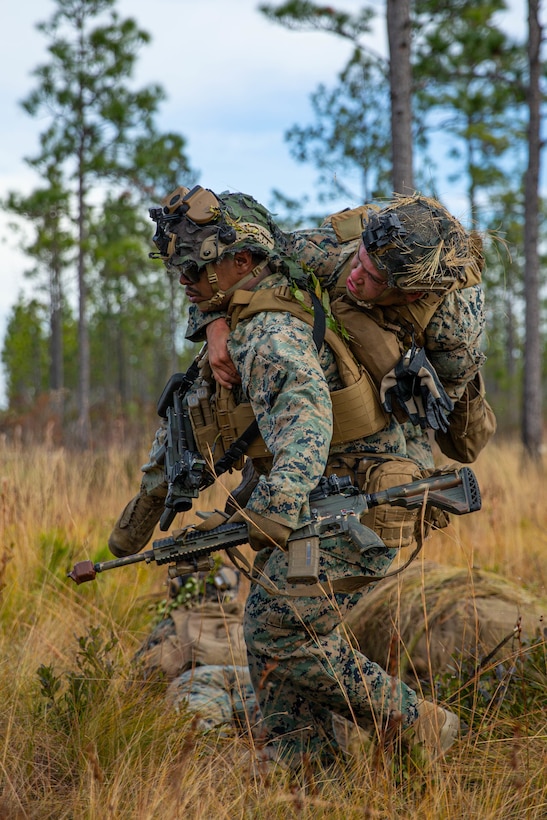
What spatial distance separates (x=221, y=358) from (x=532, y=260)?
8375 millimetres

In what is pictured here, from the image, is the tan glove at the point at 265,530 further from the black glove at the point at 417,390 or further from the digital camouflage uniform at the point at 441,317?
the digital camouflage uniform at the point at 441,317

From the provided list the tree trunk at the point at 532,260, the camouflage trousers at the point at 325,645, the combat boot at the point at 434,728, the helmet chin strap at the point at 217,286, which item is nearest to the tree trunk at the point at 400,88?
the helmet chin strap at the point at 217,286

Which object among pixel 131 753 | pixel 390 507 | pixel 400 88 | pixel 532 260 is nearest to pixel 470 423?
pixel 390 507

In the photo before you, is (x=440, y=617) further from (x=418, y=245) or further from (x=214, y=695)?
(x=418, y=245)

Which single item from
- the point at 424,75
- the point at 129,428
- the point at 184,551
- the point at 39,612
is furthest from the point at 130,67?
the point at 184,551

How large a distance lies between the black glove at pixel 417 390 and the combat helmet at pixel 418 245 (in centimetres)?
27

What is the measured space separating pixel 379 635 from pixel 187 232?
7.28ft

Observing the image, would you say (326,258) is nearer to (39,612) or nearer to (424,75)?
(39,612)

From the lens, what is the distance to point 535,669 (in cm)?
329

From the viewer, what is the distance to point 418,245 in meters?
2.74

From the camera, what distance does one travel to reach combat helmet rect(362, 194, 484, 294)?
2.75 metres

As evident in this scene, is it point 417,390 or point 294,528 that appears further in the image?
point 417,390

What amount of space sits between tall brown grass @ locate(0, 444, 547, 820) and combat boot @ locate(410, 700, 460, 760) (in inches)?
2.5

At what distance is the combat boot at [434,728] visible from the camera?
2.82m
